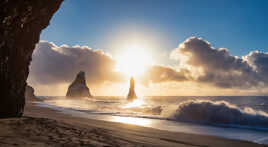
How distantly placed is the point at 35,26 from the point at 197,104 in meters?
17.6

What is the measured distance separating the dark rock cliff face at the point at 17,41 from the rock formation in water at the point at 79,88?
113 metres

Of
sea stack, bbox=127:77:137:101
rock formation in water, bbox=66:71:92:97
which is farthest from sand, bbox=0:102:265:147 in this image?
rock formation in water, bbox=66:71:92:97

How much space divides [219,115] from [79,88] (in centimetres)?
11130

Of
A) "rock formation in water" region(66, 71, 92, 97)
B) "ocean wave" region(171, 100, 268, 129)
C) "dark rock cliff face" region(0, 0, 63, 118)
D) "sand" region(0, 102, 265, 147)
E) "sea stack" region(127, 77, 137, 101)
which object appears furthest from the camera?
"rock formation in water" region(66, 71, 92, 97)

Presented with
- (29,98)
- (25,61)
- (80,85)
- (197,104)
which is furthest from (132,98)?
(25,61)

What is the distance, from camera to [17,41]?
8.28 meters

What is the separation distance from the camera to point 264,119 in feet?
48.0

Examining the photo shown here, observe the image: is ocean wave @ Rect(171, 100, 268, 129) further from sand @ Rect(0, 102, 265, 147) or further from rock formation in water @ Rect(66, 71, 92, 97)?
rock formation in water @ Rect(66, 71, 92, 97)

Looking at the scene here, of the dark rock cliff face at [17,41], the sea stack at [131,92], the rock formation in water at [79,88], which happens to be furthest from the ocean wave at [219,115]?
the rock formation in water at [79,88]

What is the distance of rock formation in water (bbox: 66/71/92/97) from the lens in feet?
384

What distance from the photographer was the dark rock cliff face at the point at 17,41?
711 centimetres

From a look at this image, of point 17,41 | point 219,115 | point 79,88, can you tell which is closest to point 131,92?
point 79,88

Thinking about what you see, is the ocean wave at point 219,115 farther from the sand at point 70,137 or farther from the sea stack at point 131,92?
the sea stack at point 131,92

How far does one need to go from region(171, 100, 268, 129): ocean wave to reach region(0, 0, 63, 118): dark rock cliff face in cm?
1451
